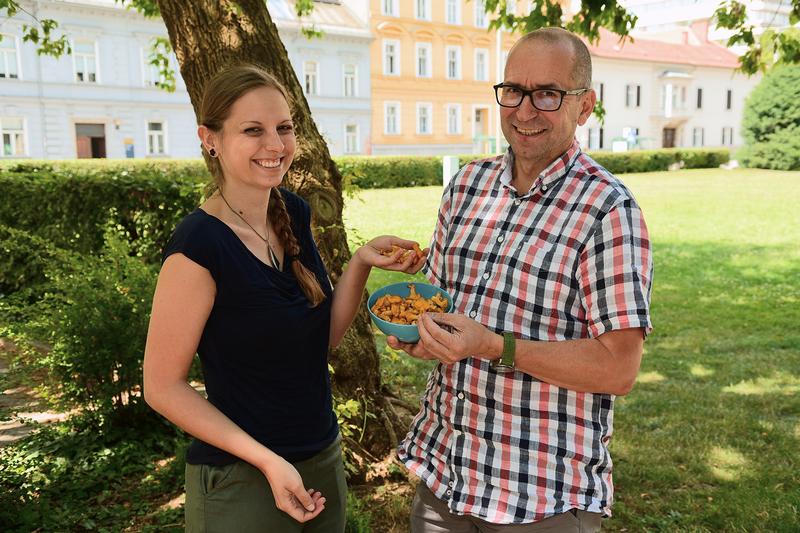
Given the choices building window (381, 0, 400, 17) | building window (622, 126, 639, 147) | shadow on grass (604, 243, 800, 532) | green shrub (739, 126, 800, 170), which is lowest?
shadow on grass (604, 243, 800, 532)

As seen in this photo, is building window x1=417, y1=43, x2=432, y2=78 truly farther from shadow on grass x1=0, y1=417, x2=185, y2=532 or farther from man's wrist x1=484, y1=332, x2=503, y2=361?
man's wrist x1=484, y1=332, x2=503, y2=361

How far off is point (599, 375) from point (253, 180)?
101cm

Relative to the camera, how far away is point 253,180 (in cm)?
193

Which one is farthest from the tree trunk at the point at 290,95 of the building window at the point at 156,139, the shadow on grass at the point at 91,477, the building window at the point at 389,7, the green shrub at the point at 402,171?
the building window at the point at 389,7

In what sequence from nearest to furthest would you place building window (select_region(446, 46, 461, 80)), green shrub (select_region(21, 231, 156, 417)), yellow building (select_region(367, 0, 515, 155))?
green shrub (select_region(21, 231, 156, 417)) → yellow building (select_region(367, 0, 515, 155)) → building window (select_region(446, 46, 461, 80))

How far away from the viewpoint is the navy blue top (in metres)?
1.79

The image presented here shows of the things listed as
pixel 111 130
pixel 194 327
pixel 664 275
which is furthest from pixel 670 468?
pixel 111 130

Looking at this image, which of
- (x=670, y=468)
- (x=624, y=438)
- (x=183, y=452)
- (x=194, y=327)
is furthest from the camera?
(x=624, y=438)

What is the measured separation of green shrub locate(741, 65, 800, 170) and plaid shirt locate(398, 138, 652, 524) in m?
36.8

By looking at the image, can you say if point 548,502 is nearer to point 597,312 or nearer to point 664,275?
point 597,312

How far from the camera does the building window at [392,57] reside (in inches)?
Answer: 1681

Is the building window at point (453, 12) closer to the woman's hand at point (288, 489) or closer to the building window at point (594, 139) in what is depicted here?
the building window at point (594, 139)

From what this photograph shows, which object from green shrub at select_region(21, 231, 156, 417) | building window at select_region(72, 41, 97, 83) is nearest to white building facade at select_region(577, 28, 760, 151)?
building window at select_region(72, 41, 97, 83)

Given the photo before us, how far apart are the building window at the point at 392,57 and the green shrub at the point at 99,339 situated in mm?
39482
